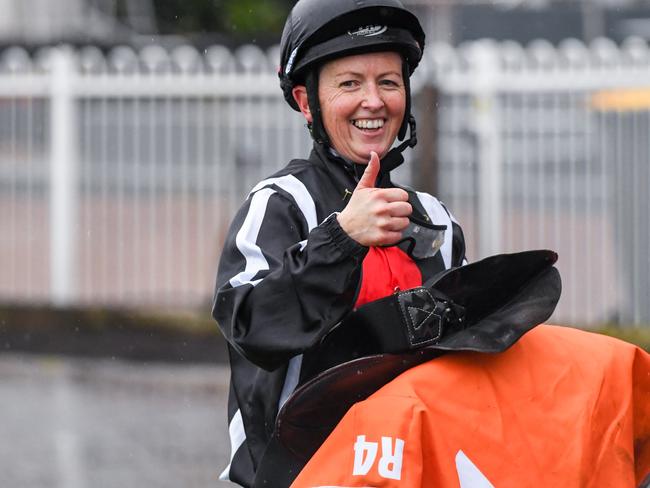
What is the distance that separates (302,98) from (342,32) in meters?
0.23

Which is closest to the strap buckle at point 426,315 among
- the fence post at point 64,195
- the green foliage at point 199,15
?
the fence post at point 64,195

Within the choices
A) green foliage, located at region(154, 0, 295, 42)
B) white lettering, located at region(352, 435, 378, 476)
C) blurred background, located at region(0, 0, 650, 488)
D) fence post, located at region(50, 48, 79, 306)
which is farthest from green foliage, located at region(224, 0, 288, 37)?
white lettering, located at region(352, 435, 378, 476)

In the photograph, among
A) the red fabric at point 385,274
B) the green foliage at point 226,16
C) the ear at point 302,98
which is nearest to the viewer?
the red fabric at point 385,274

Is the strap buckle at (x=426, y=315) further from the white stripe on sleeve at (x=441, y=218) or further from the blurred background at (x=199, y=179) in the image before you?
the blurred background at (x=199, y=179)

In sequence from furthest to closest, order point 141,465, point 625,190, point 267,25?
point 267,25 → point 625,190 → point 141,465

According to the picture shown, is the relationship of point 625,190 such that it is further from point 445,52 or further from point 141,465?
point 141,465

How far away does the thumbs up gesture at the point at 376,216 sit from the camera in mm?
2525

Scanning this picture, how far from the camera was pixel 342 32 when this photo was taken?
2.78 m

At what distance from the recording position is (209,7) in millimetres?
22688

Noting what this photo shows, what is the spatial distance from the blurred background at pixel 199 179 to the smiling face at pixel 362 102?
6.27 m

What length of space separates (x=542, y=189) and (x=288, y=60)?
775 cm

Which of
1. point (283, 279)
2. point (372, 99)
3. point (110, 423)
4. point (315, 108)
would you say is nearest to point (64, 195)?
point (110, 423)

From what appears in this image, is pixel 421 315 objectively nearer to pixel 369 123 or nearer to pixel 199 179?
pixel 369 123

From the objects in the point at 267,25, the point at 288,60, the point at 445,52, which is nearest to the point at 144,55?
the point at 445,52
